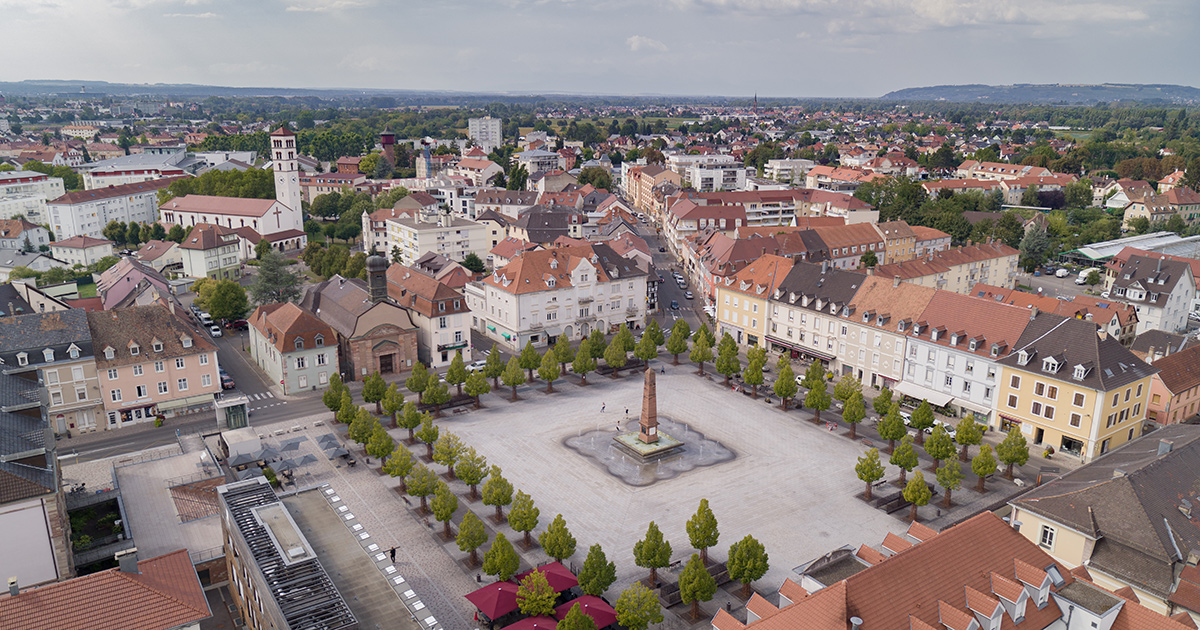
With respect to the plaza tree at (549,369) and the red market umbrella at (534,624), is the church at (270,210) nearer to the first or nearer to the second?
the plaza tree at (549,369)

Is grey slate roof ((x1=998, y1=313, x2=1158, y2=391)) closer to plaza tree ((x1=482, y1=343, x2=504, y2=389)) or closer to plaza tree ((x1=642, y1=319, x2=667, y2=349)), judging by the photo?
plaza tree ((x1=642, y1=319, x2=667, y2=349))

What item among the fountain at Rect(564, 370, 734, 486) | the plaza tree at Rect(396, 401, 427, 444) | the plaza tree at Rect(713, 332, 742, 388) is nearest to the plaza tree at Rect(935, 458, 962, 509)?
the fountain at Rect(564, 370, 734, 486)

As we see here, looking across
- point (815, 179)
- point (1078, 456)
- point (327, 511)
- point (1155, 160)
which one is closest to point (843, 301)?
point (1078, 456)

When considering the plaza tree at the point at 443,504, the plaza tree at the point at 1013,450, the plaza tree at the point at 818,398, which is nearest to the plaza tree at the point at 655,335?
the plaza tree at the point at 818,398

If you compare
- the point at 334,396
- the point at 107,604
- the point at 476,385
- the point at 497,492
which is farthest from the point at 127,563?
the point at 476,385

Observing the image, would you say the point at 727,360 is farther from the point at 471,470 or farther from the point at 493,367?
the point at 471,470

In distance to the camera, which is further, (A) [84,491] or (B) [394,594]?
(A) [84,491]

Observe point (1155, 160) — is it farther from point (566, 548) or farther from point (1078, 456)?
point (566, 548)
